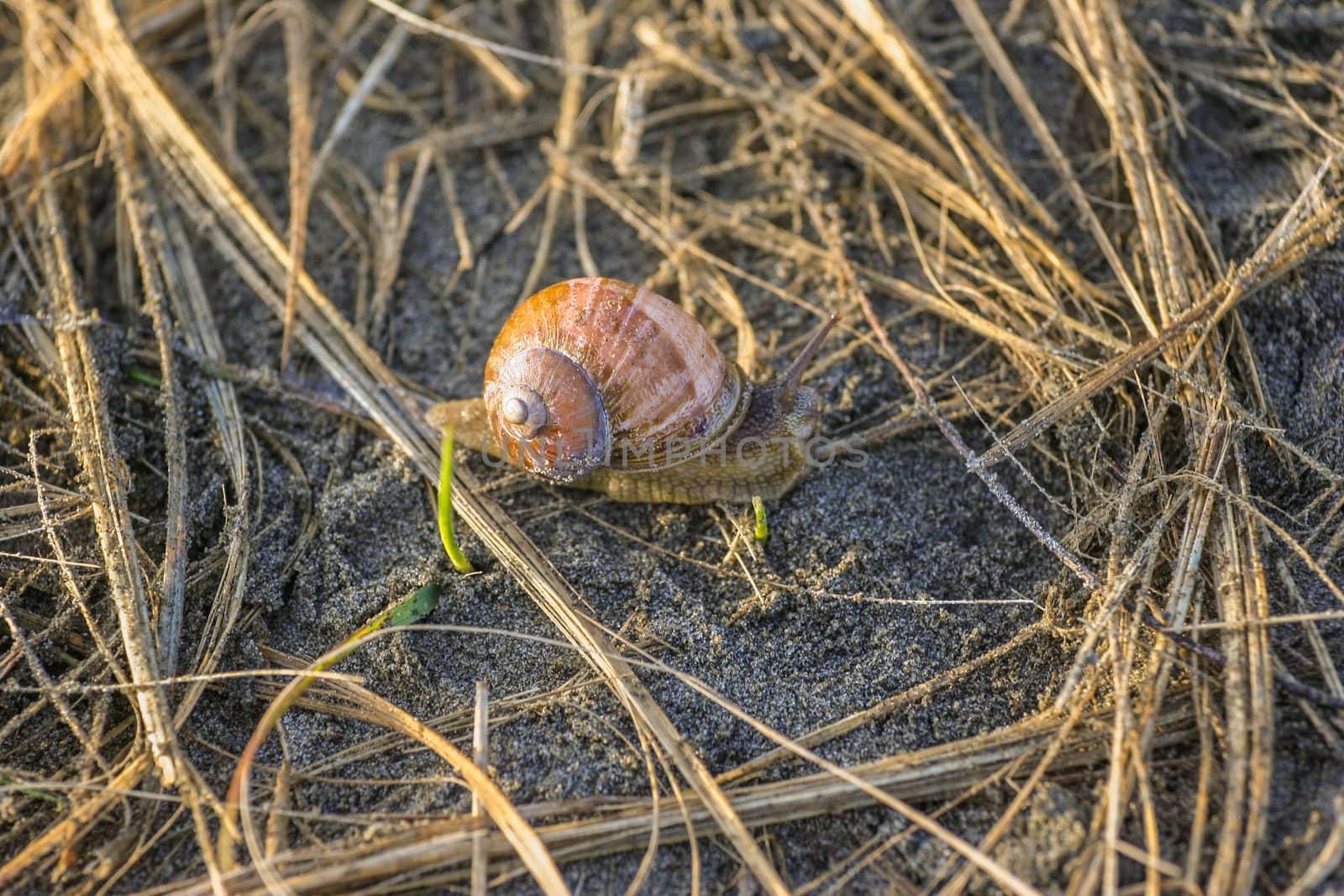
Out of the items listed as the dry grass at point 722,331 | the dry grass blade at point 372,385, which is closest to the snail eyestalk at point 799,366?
the dry grass at point 722,331

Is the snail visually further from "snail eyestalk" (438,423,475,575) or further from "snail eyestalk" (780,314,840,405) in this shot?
"snail eyestalk" (438,423,475,575)

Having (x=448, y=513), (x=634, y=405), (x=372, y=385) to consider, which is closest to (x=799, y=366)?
(x=634, y=405)

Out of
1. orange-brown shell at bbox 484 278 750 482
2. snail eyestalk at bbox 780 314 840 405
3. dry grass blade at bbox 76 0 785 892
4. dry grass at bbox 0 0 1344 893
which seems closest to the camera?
dry grass at bbox 0 0 1344 893

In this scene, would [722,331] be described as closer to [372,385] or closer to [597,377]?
[597,377]

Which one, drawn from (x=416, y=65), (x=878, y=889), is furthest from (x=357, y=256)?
(x=878, y=889)

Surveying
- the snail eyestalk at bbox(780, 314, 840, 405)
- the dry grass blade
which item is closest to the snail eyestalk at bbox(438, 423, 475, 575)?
the dry grass blade
